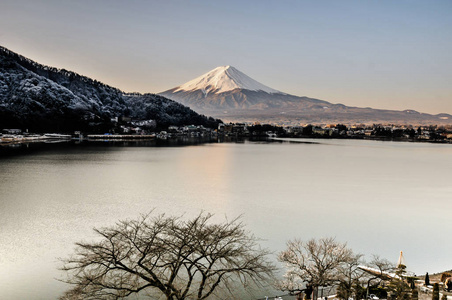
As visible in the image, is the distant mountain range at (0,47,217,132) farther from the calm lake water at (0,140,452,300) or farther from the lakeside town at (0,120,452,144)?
the calm lake water at (0,140,452,300)

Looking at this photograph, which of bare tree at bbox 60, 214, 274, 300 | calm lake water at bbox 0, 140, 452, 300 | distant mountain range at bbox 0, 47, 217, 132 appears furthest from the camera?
distant mountain range at bbox 0, 47, 217, 132

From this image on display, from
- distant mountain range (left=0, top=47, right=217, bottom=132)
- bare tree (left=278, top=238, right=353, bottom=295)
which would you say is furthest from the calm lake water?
distant mountain range (left=0, top=47, right=217, bottom=132)

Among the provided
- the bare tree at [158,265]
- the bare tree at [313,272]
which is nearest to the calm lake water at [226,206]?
the bare tree at [158,265]

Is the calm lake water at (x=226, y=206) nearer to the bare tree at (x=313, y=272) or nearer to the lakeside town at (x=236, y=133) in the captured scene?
the bare tree at (x=313, y=272)

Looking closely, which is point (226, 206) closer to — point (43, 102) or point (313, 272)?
point (313, 272)

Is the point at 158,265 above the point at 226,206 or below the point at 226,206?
above

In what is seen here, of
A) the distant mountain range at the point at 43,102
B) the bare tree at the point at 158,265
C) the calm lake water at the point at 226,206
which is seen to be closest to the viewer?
the bare tree at the point at 158,265

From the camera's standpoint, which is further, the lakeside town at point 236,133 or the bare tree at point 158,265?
the lakeside town at point 236,133

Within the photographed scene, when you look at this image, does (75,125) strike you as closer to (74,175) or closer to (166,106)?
(166,106)

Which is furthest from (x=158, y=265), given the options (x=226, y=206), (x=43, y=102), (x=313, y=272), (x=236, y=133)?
(x=236, y=133)
